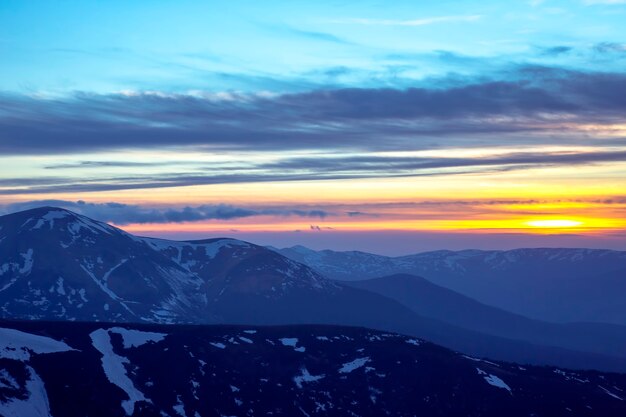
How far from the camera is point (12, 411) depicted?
195125mm
